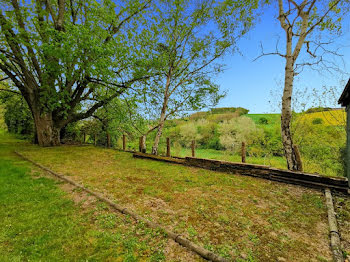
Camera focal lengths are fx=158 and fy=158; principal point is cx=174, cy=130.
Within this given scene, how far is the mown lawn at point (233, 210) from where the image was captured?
2.53 m

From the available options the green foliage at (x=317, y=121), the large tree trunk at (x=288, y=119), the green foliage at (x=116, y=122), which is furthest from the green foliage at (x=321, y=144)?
the green foliage at (x=116, y=122)

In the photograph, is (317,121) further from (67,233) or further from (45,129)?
(45,129)

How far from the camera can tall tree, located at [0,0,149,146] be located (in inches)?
362

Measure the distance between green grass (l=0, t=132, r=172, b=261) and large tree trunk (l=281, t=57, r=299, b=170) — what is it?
20.3 feet

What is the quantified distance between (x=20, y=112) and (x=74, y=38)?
53.5ft

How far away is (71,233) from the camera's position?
283 cm

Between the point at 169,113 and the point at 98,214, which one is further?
the point at 169,113

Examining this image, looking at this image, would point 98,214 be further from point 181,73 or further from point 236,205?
point 181,73

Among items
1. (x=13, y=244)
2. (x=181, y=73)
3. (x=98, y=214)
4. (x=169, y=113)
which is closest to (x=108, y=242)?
(x=98, y=214)

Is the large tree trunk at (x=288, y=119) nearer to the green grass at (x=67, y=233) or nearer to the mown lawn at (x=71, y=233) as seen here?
the mown lawn at (x=71, y=233)

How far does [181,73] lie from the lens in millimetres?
11086

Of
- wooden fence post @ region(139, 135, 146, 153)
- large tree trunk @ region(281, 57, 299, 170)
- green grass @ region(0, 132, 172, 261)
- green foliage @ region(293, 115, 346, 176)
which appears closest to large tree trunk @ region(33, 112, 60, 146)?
wooden fence post @ region(139, 135, 146, 153)

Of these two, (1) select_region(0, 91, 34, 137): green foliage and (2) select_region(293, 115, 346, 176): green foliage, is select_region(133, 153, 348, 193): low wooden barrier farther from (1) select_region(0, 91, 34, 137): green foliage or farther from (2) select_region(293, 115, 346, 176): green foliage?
(1) select_region(0, 91, 34, 137): green foliage

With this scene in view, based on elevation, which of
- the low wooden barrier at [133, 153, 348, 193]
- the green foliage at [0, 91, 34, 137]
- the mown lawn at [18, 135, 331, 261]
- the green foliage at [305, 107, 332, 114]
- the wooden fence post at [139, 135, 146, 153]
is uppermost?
the green foliage at [0, 91, 34, 137]
